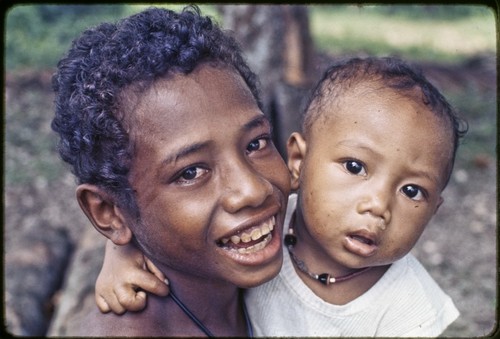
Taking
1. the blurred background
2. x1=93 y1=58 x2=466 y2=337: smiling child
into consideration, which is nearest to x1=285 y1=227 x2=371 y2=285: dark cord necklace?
x1=93 y1=58 x2=466 y2=337: smiling child

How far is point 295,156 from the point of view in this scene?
7.14ft

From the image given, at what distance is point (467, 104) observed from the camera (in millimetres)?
6770

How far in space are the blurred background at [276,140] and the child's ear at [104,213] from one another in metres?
0.76

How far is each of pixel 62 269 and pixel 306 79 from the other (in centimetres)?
225

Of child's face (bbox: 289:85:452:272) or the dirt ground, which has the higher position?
child's face (bbox: 289:85:452:272)

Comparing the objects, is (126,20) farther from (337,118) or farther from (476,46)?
(476,46)

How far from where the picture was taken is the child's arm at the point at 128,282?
2.11 meters

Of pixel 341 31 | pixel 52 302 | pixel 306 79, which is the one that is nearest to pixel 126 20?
pixel 52 302

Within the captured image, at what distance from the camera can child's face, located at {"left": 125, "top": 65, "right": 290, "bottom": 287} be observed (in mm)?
1730

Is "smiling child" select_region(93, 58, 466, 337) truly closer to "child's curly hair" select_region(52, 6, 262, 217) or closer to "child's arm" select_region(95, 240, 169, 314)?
"child's arm" select_region(95, 240, 169, 314)

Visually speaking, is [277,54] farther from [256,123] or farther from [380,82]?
[256,123]

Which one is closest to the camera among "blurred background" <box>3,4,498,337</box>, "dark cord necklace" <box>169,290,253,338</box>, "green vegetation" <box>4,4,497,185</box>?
"dark cord necklace" <box>169,290,253,338</box>

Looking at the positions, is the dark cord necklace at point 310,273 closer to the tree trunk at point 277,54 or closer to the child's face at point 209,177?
the child's face at point 209,177

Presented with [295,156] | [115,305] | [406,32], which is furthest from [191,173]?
[406,32]
